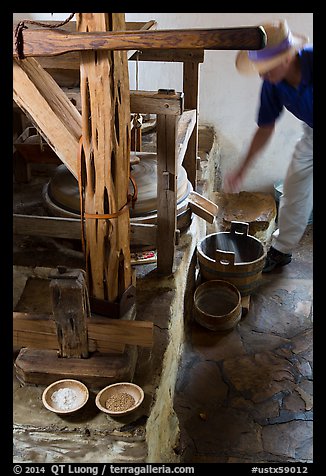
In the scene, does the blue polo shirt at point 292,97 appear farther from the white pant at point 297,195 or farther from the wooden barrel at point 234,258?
the wooden barrel at point 234,258

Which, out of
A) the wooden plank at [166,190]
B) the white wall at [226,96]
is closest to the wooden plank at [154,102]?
the wooden plank at [166,190]

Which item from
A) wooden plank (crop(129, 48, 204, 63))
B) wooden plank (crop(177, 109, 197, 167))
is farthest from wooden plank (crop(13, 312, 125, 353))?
wooden plank (crop(129, 48, 204, 63))

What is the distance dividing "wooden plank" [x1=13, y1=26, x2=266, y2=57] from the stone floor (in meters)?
2.58

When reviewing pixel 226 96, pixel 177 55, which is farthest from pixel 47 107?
pixel 226 96

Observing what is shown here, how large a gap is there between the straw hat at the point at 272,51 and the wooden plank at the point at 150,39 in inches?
45.1

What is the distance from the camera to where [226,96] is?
6.15 metres

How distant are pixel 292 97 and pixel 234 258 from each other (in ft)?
4.75

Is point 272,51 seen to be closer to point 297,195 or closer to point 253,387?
point 297,195

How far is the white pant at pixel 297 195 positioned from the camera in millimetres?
4473

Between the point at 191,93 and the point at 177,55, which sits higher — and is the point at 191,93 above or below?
below

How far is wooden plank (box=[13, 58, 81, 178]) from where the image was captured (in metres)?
2.67

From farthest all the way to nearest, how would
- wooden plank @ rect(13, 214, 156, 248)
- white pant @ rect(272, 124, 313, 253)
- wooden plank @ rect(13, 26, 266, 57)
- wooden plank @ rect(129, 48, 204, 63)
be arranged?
white pant @ rect(272, 124, 313, 253)
wooden plank @ rect(129, 48, 204, 63)
wooden plank @ rect(13, 214, 156, 248)
wooden plank @ rect(13, 26, 266, 57)

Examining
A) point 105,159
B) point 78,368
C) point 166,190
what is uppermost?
point 105,159

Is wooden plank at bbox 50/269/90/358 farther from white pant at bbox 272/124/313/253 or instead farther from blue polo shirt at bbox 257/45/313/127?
white pant at bbox 272/124/313/253
